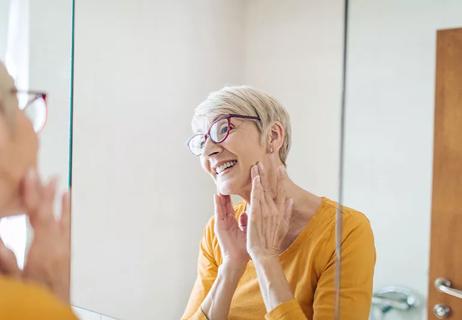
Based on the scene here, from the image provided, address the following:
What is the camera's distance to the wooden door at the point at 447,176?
63cm

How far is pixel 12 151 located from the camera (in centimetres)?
45

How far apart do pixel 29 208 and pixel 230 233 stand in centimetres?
33

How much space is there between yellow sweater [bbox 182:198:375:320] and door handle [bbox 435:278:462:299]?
0.08m

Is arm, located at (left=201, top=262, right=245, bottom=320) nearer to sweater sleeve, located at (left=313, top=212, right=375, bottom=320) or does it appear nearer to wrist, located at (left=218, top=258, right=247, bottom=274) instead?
wrist, located at (left=218, top=258, right=247, bottom=274)

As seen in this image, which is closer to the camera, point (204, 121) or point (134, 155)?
point (204, 121)

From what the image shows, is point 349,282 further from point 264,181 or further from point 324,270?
point 264,181

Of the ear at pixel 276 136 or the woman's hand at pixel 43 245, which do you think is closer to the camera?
the woman's hand at pixel 43 245

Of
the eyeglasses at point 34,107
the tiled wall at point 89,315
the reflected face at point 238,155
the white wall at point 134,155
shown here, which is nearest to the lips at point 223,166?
the reflected face at point 238,155

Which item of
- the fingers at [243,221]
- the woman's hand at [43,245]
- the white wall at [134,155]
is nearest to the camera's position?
the woman's hand at [43,245]

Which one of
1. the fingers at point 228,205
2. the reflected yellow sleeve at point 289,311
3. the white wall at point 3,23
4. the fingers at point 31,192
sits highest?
the white wall at point 3,23

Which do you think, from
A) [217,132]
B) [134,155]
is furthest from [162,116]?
[217,132]

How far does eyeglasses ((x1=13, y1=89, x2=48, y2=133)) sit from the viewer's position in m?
0.49

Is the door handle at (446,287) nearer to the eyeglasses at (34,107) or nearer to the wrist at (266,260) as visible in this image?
the wrist at (266,260)

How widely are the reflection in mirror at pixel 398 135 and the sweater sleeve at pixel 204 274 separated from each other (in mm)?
220
